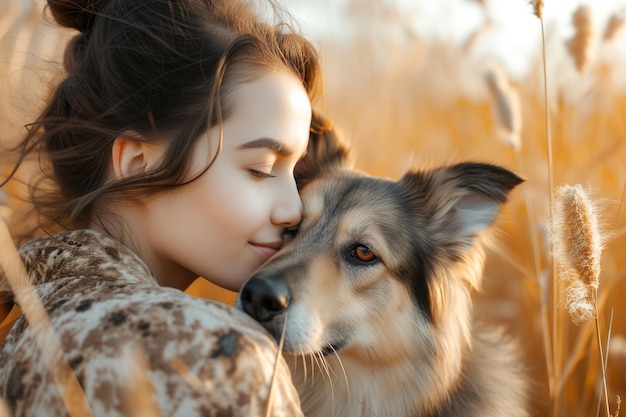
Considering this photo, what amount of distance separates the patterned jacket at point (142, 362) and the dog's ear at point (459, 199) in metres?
1.32

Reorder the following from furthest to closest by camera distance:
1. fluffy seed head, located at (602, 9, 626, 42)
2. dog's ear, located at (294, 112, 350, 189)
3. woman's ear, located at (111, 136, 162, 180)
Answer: dog's ear, located at (294, 112, 350, 189) → fluffy seed head, located at (602, 9, 626, 42) → woman's ear, located at (111, 136, 162, 180)

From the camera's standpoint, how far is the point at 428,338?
249 centimetres

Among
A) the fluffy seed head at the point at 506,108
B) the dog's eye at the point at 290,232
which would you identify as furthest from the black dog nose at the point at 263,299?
the fluffy seed head at the point at 506,108

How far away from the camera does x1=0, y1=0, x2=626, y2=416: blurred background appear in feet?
9.09

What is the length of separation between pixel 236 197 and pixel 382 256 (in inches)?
25.9

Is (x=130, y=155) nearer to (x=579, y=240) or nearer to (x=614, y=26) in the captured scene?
(x=579, y=240)

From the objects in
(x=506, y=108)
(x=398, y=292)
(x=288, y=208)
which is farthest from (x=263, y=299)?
(x=506, y=108)

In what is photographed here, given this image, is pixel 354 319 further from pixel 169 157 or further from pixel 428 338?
pixel 169 157

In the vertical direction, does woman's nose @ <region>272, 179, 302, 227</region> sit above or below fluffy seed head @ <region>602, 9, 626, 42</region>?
below

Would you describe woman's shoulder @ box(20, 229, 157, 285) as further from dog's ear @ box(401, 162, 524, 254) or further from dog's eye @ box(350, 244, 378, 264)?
dog's ear @ box(401, 162, 524, 254)

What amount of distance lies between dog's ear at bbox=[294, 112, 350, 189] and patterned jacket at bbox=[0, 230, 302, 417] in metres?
1.67

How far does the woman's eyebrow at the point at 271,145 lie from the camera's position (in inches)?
87.8

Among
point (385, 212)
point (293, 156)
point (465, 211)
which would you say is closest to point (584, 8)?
point (465, 211)

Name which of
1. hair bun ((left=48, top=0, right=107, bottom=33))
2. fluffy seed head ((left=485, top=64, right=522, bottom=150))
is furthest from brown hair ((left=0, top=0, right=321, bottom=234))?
fluffy seed head ((left=485, top=64, right=522, bottom=150))
